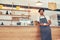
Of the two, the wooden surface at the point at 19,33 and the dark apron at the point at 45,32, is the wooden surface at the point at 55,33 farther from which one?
the wooden surface at the point at 19,33

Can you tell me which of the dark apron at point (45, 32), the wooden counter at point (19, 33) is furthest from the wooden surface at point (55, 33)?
the wooden counter at point (19, 33)

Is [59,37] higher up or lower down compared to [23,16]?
lower down

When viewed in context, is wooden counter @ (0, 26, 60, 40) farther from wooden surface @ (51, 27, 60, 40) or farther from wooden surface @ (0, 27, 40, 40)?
wooden surface @ (51, 27, 60, 40)

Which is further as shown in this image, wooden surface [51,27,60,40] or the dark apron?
wooden surface [51,27,60,40]

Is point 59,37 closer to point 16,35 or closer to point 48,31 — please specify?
point 48,31

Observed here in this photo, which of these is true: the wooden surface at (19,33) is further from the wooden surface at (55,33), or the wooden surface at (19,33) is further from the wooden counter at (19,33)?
the wooden surface at (55,33)

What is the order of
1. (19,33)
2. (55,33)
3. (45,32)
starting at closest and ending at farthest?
(45,32) → (19,33) → (55,33)

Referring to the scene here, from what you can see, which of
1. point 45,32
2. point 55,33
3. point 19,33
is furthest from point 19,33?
point 55,33

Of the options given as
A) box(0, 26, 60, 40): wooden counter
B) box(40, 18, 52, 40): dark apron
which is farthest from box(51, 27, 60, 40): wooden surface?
box(0, 26, 60, 40): wooden counter

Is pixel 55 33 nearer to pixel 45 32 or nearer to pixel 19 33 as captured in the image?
pixel 45 32

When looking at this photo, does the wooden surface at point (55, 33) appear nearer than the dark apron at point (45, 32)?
No

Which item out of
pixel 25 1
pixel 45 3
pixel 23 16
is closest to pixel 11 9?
pixel 23 16

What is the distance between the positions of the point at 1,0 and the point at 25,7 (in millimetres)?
1297

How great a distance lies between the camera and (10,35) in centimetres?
407
